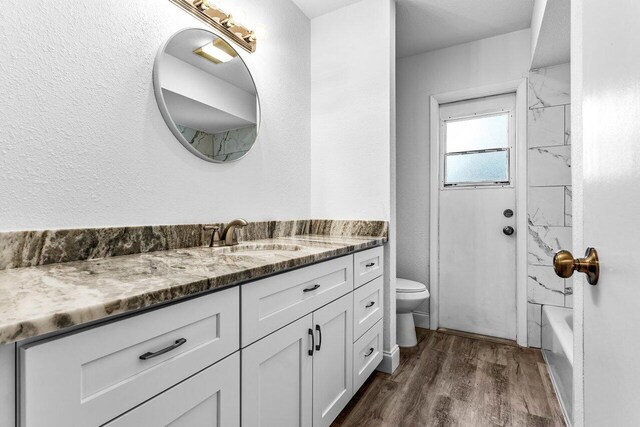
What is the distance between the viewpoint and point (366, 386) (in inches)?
71.2

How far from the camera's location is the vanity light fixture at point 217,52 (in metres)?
1.52

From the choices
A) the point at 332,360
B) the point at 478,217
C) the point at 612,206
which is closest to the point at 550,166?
the point at 478,217

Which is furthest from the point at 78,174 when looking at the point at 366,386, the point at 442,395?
the point at 442,395

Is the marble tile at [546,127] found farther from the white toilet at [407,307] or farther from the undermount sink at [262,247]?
the undermount sink at [262,247]

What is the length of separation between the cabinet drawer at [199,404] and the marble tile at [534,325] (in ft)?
7.75

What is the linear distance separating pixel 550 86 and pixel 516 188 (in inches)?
30.6

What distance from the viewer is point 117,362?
0.60 m

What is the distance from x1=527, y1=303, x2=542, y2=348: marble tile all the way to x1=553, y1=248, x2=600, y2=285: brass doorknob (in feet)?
7.14

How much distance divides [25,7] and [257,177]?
1118 millimetres

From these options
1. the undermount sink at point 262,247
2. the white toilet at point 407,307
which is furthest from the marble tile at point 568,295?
the undermount sink at point 262,247

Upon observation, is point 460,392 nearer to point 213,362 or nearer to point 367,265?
point 367,265

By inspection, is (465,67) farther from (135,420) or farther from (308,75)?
(135,420)

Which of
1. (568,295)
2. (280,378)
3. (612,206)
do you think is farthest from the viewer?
(568,295)

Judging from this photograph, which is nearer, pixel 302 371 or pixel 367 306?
pixel 302 371
